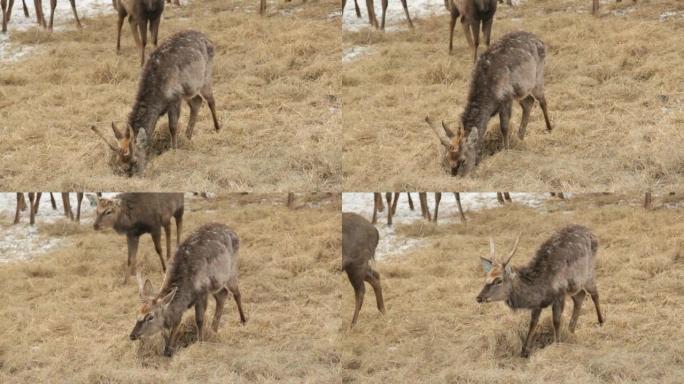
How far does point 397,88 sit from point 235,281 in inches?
88.4

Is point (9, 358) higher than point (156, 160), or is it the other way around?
point (156, 160)

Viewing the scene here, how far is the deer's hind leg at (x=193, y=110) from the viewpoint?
489 inches

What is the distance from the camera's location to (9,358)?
Result: 39.4 feet

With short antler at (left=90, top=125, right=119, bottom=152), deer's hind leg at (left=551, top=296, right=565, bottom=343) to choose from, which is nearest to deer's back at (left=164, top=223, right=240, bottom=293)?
short antler at (left=90, top=125, right=119, bottom=152)

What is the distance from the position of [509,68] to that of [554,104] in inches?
28.9

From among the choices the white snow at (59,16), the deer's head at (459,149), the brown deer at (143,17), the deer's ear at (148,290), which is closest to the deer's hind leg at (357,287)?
the deer's head at (459,149)

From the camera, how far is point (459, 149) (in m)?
11.9

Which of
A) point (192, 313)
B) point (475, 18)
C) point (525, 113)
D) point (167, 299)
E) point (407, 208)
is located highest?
point (475, 18)

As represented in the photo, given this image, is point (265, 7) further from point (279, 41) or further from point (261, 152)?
point (261, 152)

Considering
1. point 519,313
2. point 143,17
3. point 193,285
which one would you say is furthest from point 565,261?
point 143,17

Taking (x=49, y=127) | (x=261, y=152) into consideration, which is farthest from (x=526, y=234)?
(x=49, y=127)

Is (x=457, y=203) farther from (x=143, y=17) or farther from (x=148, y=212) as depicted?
(x=143, y=17)

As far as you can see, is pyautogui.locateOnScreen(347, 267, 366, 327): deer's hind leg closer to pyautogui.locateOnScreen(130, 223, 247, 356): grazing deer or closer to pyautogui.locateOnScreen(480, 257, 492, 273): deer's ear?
pyautogui.locateOnScreen(130, 223, 247, 356): grazing deer

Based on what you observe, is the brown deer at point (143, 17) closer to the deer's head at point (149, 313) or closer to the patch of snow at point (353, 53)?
the patch of snow at point (353, 53)
